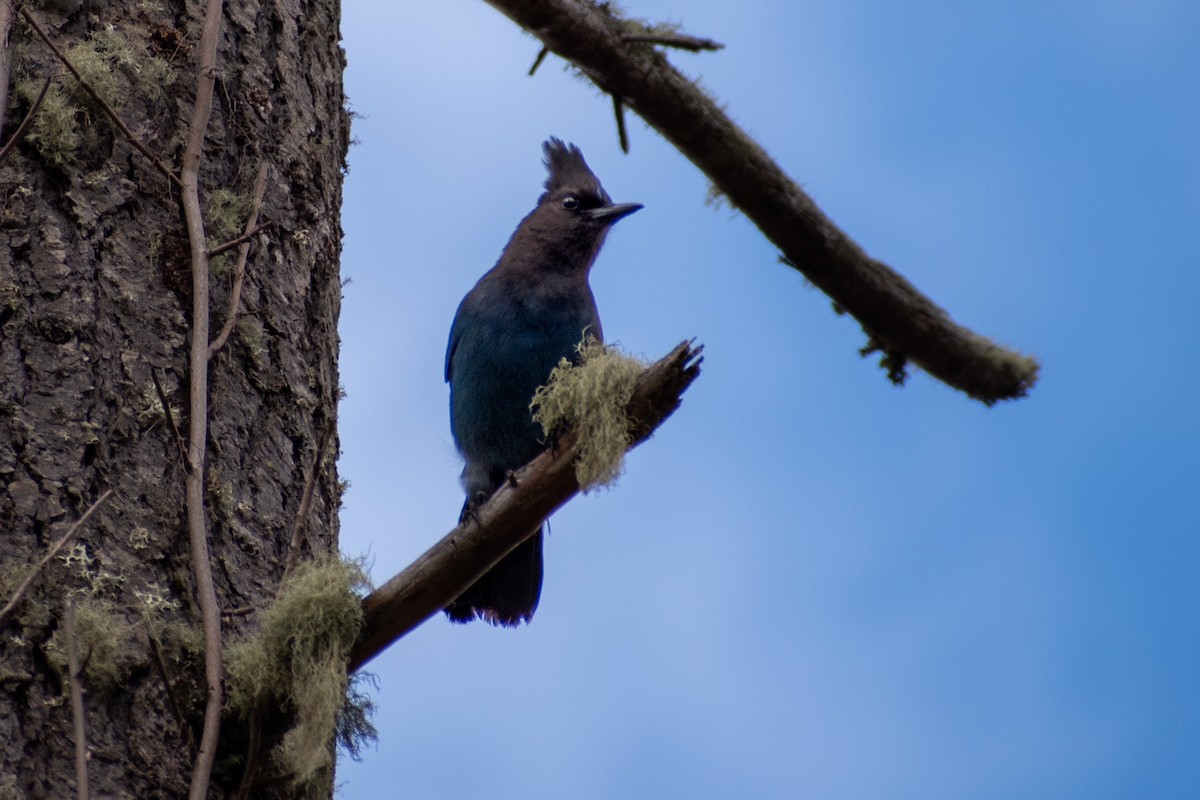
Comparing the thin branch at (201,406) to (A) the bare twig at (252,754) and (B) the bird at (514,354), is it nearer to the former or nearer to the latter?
(A) the bare twig at (252,754)

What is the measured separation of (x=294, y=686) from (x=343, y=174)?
61.5 inches

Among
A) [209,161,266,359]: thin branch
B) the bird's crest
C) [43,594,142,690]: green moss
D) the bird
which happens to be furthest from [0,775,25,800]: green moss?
the bird's crest

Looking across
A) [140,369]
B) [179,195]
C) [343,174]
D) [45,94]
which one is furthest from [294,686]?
[343,174]

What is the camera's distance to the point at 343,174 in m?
3.81

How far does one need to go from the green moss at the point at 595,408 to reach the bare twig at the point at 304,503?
18.8 inches

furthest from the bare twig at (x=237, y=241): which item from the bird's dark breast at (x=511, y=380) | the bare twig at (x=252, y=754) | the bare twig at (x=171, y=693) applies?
the bird's dark breast at (x=511, y=380)

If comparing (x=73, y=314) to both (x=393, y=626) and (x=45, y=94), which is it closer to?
(x=45, y=94)

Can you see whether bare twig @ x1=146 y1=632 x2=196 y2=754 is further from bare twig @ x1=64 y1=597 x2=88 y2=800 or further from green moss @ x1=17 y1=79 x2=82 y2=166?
green moss @ x1=17 y1=79 x2=82 y2=166

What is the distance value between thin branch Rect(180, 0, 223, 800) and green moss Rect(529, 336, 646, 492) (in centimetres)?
70

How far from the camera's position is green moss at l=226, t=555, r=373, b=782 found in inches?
108

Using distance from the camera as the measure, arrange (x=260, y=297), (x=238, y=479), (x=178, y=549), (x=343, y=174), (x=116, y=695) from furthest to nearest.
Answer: (x=343, y=174)
(x=260, y=297)
(x=238, y=479)
(x=178, y=549)
(x=116, y=695)

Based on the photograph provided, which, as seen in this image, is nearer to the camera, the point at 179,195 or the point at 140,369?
the point at 140,369

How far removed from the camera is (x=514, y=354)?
5152mm

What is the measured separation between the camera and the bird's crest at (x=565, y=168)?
19.7 feet
